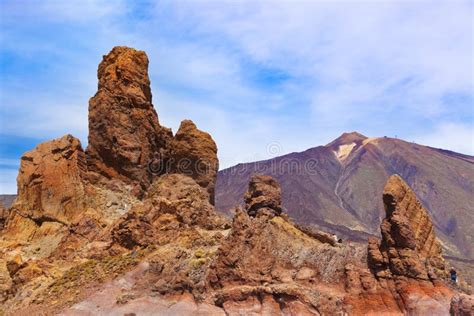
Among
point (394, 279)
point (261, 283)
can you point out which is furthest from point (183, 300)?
point (394, 279)

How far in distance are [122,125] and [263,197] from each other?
1131 centimetres

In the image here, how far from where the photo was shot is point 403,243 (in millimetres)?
24578

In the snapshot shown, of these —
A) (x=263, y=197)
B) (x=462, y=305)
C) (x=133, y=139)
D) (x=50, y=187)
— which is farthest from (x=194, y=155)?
(x=462, y=305)

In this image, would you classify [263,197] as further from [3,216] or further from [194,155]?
[3,216]

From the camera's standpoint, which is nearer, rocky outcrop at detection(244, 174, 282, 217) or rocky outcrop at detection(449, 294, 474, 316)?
rocky outcrop at detection(449, 294, 474, 316)

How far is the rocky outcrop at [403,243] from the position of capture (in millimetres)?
23859

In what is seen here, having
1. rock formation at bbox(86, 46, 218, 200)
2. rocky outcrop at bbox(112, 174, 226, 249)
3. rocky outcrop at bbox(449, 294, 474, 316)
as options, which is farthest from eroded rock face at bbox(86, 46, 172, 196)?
rocky outcrop at bbox(449, 294, 474, 316)

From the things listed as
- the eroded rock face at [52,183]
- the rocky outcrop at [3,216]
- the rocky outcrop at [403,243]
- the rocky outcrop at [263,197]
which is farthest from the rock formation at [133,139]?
the rocky outcrop at [403,243]

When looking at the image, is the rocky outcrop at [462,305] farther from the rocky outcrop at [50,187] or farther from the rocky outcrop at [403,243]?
the rocky outcrop at [50,187]

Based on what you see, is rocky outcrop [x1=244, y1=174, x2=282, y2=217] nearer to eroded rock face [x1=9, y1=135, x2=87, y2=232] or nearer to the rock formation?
the rock formation

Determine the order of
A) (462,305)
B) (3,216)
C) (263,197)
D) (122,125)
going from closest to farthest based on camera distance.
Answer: (462,305)
(263,197)
(122,125)
(3,216)

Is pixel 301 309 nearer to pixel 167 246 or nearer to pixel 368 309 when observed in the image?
pixel 368 309

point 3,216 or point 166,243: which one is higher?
point 3,216

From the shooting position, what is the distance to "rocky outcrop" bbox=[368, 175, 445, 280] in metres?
23.9
